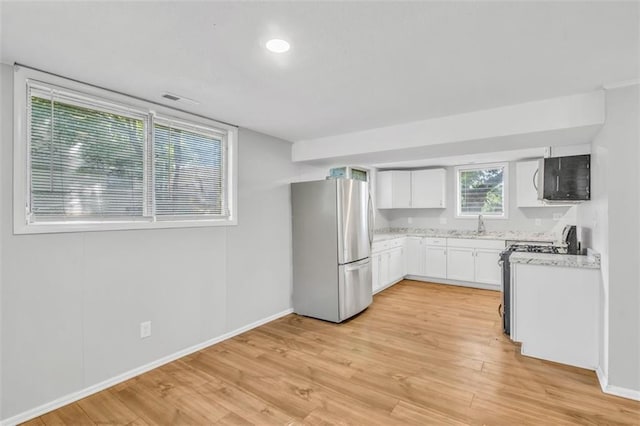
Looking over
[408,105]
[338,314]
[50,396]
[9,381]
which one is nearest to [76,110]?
[9,381]

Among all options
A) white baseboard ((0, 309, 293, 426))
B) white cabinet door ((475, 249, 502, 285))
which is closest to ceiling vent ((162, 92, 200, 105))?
white baseboard ((0, 309, 293, 426))

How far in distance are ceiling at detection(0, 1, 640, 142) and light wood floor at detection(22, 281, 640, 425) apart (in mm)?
2298

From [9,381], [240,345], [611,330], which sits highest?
[611,330]

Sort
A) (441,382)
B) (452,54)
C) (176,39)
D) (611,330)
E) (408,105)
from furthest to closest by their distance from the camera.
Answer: (408,105), (441,382), (611,330), (452,54), (176,39)

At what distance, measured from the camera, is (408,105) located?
2.82 meters

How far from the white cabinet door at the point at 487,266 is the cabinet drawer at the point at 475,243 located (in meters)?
0.07

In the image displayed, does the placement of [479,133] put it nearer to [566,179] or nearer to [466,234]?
[566,179]

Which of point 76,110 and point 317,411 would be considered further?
point 76,110

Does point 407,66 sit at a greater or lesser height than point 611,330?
greater

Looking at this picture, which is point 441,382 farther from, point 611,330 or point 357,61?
point 357,61

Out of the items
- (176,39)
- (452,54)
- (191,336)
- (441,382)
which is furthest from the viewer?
(191,336)

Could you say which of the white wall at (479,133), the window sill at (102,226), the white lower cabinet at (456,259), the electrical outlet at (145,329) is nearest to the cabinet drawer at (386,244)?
the white lower cabinet at (456,259)

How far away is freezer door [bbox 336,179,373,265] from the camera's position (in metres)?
3.87

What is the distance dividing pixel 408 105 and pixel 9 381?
3.55 m
